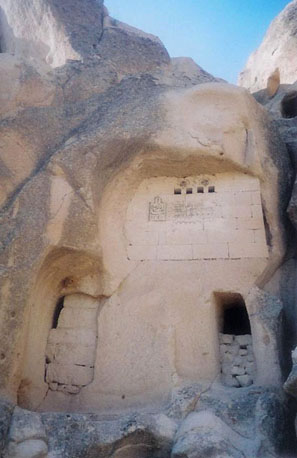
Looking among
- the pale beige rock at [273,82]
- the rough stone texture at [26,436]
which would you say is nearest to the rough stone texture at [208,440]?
the rough stone texture at [26,436]

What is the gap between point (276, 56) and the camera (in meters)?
8.66

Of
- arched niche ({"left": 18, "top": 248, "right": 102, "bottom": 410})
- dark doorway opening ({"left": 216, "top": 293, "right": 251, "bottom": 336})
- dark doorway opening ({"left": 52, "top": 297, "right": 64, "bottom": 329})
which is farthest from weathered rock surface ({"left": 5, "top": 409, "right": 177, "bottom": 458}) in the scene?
dark doorway opening ({"left": 216, "top": 293, "right": 251, "bottom": 336})

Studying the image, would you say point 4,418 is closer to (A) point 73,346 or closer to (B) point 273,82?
(A) point 73,346

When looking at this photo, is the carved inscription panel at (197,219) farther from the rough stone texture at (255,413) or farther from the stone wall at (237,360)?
the rough stone texture at (255,413)

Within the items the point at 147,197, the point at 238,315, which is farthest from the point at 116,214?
the point at 238,315

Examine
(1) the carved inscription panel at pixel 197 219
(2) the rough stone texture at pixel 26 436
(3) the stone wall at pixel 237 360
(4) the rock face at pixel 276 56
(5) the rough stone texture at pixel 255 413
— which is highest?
(4) the rock face at pixel 276 56

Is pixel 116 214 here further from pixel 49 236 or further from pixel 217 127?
pixel 217 127

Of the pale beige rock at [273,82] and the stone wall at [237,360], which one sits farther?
the pale beige rock at [273,82]

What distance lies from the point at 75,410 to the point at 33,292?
1.34 m

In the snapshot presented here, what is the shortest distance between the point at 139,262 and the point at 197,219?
A: 36.4 inches

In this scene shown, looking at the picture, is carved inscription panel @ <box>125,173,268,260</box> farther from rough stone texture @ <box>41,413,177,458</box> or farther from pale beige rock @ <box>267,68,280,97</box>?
pale beige rock @ <box>267,68,280,97</box>

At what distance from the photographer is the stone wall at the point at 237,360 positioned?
4695 millimetres

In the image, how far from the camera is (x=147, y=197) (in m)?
5.88

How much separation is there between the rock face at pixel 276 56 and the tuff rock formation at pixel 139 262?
2359 mm
